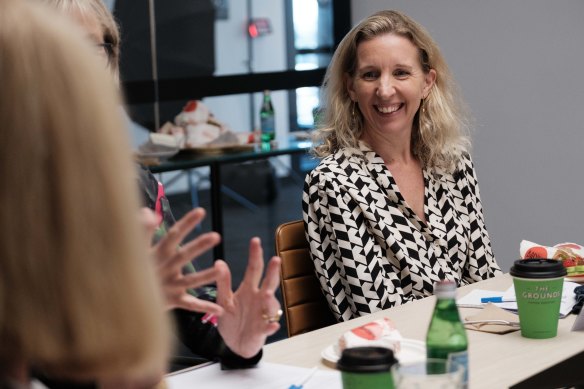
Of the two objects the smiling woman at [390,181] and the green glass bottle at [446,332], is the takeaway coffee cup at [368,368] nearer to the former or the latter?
the green glass bottle at [446,332]

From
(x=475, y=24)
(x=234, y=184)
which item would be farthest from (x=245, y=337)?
(x=475, y=24)

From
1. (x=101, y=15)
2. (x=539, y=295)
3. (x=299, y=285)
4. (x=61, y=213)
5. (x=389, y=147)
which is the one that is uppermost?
(x=101, y=15)

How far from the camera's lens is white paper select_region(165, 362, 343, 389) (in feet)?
5.62

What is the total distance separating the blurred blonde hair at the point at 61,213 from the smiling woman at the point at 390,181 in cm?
186

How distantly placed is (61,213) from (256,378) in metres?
1.12

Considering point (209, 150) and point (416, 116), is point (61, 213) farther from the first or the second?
point (209, 150)

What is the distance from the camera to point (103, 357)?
0.71 meters

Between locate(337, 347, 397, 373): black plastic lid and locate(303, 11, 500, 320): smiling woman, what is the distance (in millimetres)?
1143

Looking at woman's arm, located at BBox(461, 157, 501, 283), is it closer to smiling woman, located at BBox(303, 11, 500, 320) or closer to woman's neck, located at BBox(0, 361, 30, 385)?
smiling woman, located at BBox(303, 11, 500, 320)

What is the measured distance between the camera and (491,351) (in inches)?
76.2

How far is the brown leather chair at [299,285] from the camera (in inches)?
99.7

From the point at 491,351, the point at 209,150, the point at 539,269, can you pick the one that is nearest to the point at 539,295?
the point at 539,269

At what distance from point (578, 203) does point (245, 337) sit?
2.98 meters

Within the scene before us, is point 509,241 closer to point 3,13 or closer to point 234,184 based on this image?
point 234,184
